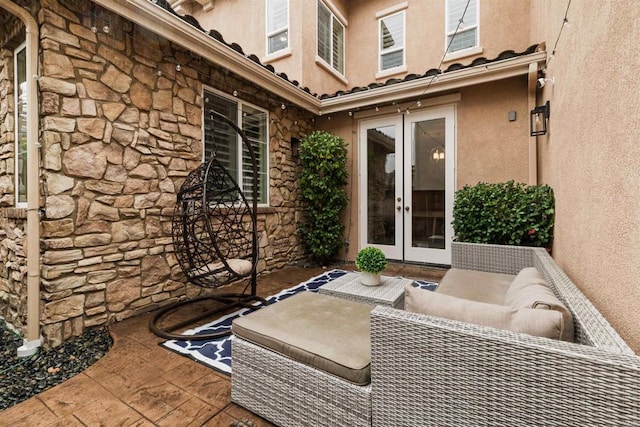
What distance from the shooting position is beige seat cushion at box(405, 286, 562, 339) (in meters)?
1.04

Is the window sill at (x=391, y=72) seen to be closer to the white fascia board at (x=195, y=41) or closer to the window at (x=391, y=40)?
the window at (x=391, y=40)

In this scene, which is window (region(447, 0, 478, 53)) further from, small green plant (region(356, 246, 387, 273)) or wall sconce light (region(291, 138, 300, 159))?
small green plant (region(356, 246, 387, 273))

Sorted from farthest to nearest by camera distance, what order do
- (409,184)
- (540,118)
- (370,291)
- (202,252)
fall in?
(409,184) < (540,118) < (202,252) < (370,291)

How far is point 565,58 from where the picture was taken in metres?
2.43

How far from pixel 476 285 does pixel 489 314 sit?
1353 mm

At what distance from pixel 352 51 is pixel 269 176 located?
373cm

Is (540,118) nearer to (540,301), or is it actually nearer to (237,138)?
(540,301)

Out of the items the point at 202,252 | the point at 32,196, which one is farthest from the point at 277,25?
the point at 32,196

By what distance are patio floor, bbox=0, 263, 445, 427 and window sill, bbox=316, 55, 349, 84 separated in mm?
5310

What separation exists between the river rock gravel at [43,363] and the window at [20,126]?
1.31m

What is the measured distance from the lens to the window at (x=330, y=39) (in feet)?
19.3

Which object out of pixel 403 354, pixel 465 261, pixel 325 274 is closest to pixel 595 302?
pixel 403 354

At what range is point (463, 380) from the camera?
103 cm

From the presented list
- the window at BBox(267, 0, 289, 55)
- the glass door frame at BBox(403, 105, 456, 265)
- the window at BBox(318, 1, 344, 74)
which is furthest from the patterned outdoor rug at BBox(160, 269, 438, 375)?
the window at BBox(318, 1, 344, 74)
